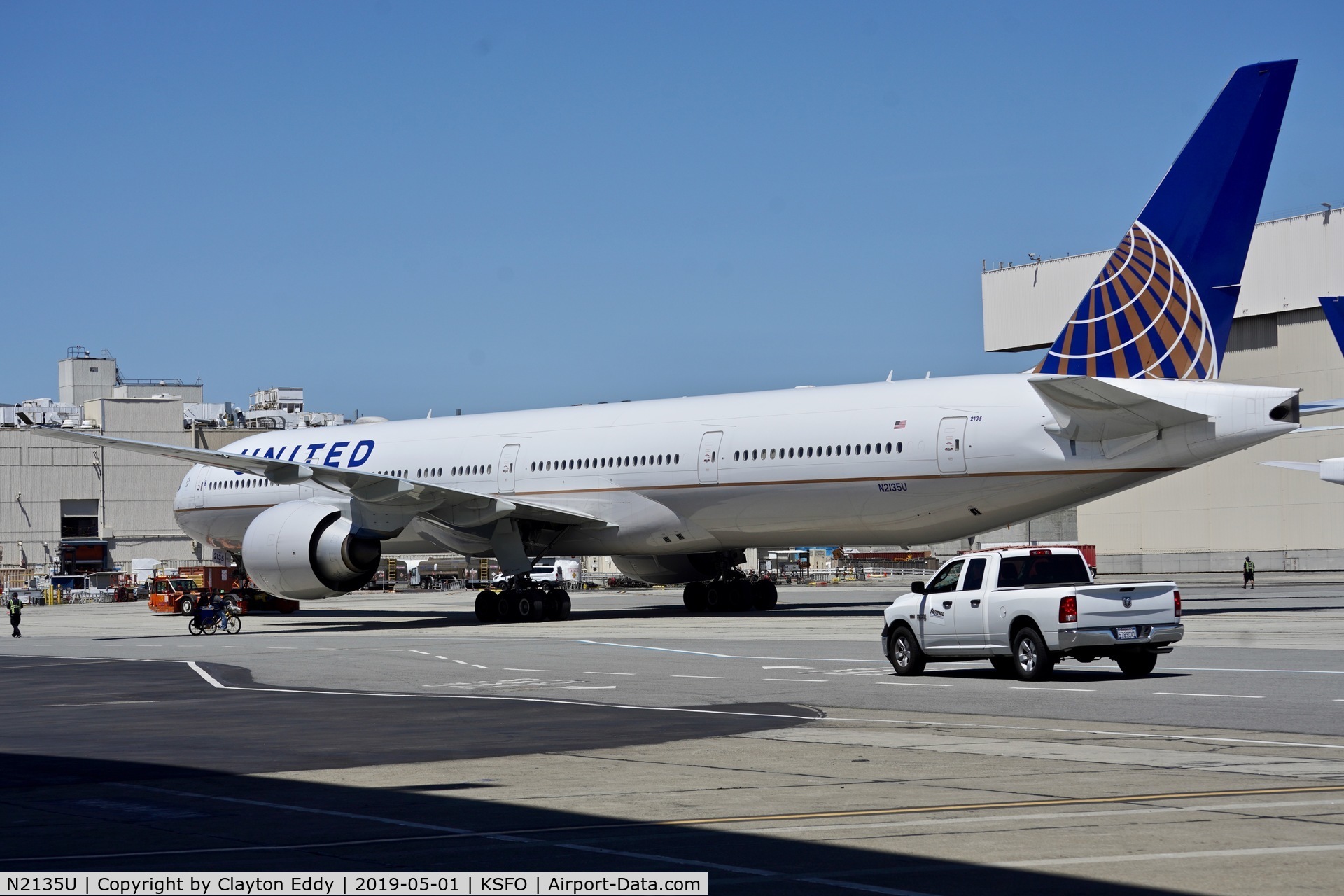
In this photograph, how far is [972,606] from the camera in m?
19.9

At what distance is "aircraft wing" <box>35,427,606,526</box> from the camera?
34844mm

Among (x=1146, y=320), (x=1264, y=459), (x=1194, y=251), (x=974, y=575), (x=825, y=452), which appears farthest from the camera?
(x=1264, y=459)

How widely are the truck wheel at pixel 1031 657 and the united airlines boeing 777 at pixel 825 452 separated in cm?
998

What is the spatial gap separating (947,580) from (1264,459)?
60.3 metres

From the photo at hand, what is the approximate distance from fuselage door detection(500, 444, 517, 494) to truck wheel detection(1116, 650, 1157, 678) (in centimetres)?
2326

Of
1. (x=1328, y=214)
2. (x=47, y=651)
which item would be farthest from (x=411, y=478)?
(x=1328, y=214)

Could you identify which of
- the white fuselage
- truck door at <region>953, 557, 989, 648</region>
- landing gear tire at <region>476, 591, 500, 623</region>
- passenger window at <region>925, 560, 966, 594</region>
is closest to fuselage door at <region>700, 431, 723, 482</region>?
the white fuselage

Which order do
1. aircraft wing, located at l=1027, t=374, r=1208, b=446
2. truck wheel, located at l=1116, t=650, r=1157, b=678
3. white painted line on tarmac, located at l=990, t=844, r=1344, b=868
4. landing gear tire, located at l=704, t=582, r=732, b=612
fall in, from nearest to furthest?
1. white painted line on tarmac, located at l=990, t=844, r=1344, b=868
2. truck wheel, located at l=1116, t=650, r=1157, b=678
3. aircraft wing, located at l=1027, t=374, r=1208, b=446
4. landing gear tire, located at l=704, t=582, r=732, b=612

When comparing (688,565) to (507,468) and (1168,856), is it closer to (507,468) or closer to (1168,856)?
(507,468)

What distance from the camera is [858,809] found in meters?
9.93

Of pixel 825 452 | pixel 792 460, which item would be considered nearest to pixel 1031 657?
pixel 825 452

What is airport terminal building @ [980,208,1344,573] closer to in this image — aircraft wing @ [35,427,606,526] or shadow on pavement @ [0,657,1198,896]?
aircraft wing @ [35,427,606,526]

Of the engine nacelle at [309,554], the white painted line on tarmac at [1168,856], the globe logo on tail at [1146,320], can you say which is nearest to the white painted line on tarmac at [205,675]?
the engine nacelle at [309,554]

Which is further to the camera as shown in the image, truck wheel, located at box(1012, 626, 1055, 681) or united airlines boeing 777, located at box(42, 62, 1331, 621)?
united airlines boeing 777, located at box(42, 62, 1331, 621)
